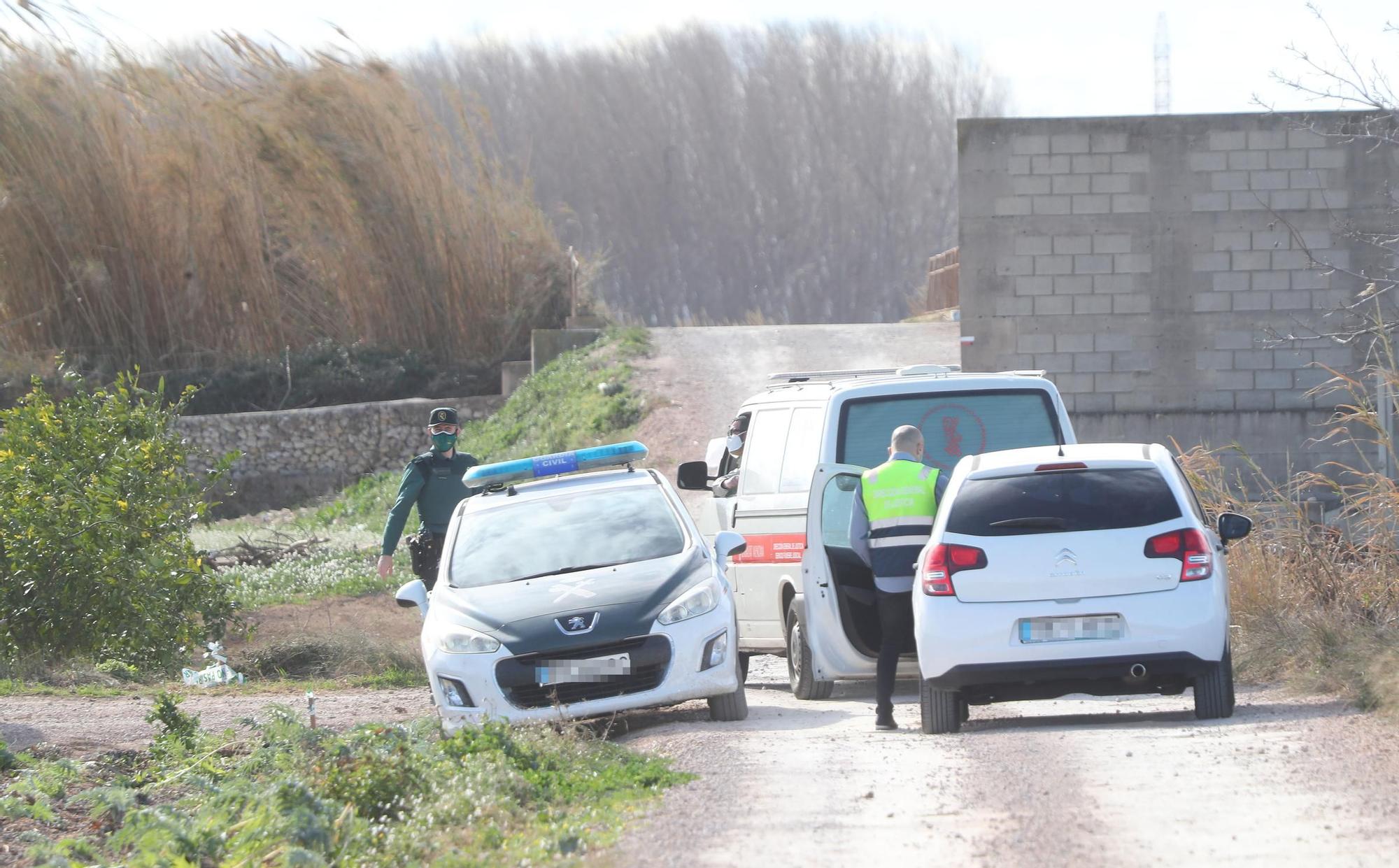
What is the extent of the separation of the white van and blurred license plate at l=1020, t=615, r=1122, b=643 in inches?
49.9

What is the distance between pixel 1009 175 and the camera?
19.4 metres

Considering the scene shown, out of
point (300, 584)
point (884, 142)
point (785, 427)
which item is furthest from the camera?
point (884, 142)

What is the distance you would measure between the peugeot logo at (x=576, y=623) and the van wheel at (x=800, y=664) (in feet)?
5.13

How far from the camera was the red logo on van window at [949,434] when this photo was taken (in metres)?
10.1

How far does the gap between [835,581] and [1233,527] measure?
2.15 meters

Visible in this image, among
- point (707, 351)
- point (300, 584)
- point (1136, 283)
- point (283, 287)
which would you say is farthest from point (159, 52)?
point (1136, 283)

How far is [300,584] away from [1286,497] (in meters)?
9.41

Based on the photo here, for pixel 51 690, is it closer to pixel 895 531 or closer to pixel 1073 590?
pixel 895 531

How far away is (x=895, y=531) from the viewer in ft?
29.8

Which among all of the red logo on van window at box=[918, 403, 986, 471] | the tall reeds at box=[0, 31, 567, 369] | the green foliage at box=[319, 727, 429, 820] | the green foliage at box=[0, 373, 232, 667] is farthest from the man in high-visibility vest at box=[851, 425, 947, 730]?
the tall reeds at box=[0, 31, 567, 369]

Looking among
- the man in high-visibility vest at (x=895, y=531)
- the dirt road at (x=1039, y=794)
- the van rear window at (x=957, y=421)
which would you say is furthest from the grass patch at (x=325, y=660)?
the man in high-visibility vest at (x=895, y=531)

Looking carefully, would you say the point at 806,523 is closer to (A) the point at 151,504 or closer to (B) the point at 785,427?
(B) the point at 785,427

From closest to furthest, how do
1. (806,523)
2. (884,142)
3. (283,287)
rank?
(806,523), (283,287), (884,142)

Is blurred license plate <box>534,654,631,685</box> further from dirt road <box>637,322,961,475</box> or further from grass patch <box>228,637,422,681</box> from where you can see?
dirt road <box>637,322,961,475</box>
